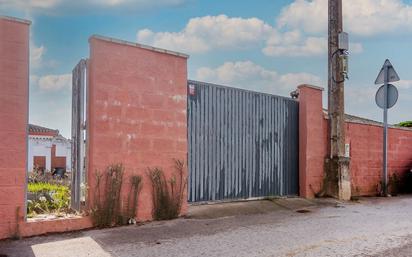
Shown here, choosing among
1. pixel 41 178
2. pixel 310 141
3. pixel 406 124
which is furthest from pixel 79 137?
pixel 406 124

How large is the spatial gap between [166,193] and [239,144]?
2212 millimetres

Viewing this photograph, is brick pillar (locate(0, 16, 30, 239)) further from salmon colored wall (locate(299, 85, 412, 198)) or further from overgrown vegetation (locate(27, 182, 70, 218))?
salmon colored wall (locate(299, 85, 412, 198))

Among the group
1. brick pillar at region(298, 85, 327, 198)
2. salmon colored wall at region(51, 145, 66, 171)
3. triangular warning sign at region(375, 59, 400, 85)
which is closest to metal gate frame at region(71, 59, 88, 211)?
brick pillar at region(298, 85, 327, 198)

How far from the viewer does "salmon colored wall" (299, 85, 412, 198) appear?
33.4 ft

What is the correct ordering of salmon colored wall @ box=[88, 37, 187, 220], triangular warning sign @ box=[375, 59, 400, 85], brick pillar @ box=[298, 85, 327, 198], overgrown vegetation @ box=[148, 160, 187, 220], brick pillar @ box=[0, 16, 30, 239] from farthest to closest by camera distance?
triangular warning sign @ box=[375, 59, 400, 85], brick pillar @ box=[298, 85, 327, 198], overgrown vegetation @ box=[148, 160, 187, 220], salmon colored wall @ box=[88, 37, 187, 220], brick pillar @ box=[0, 16, 30, 239]

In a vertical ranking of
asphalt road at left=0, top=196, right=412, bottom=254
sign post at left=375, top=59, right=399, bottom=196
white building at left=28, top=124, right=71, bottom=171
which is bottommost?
asphalt road at left=0, top=196, right=412, bottom=254

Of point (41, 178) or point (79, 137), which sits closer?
point (79, 137)

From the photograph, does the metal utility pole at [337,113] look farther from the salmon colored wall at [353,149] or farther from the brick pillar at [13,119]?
the brick pillar at [13,119]

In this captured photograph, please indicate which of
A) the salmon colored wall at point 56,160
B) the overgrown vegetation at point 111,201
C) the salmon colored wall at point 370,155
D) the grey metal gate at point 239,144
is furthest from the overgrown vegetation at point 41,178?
the salmon colored wall at point 56,160

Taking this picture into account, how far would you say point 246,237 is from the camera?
617cm

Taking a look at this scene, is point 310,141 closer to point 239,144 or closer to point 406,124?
point 239,144

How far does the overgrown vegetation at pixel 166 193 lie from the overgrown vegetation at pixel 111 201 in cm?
43

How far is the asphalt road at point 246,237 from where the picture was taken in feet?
17.6

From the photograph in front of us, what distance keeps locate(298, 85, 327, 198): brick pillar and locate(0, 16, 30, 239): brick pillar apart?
6.32m
